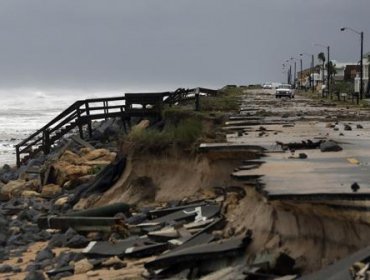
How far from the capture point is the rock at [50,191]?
861 inches

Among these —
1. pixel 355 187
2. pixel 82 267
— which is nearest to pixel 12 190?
pixel 82 267

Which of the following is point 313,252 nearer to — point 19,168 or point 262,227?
point 262,227

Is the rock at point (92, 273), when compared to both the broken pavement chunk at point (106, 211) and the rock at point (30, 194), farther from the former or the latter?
the rock at point (30, 194)

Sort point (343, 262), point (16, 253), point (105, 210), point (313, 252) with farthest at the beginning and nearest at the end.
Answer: point (105, 210) → point (16, 253) → point (313, 252) → point (343, 262)

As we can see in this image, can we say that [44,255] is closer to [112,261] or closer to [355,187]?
[112,261]

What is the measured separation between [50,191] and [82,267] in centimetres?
1107

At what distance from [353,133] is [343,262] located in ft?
43.3

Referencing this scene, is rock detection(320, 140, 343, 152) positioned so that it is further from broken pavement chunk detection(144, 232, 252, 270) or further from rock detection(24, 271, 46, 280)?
rock detection(24, 271, 46, 280)

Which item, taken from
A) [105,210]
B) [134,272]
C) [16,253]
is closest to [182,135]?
[105,210]

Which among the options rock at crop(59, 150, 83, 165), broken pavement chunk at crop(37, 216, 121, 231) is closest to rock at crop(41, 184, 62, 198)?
rock at crop(59, 150, 83, 165)

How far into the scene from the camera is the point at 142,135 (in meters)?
19.8

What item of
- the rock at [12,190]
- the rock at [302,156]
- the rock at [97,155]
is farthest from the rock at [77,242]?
the rock at [97,155]

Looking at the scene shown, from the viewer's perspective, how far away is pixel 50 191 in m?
22.2

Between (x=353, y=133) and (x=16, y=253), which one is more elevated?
(x=353, y=133)
